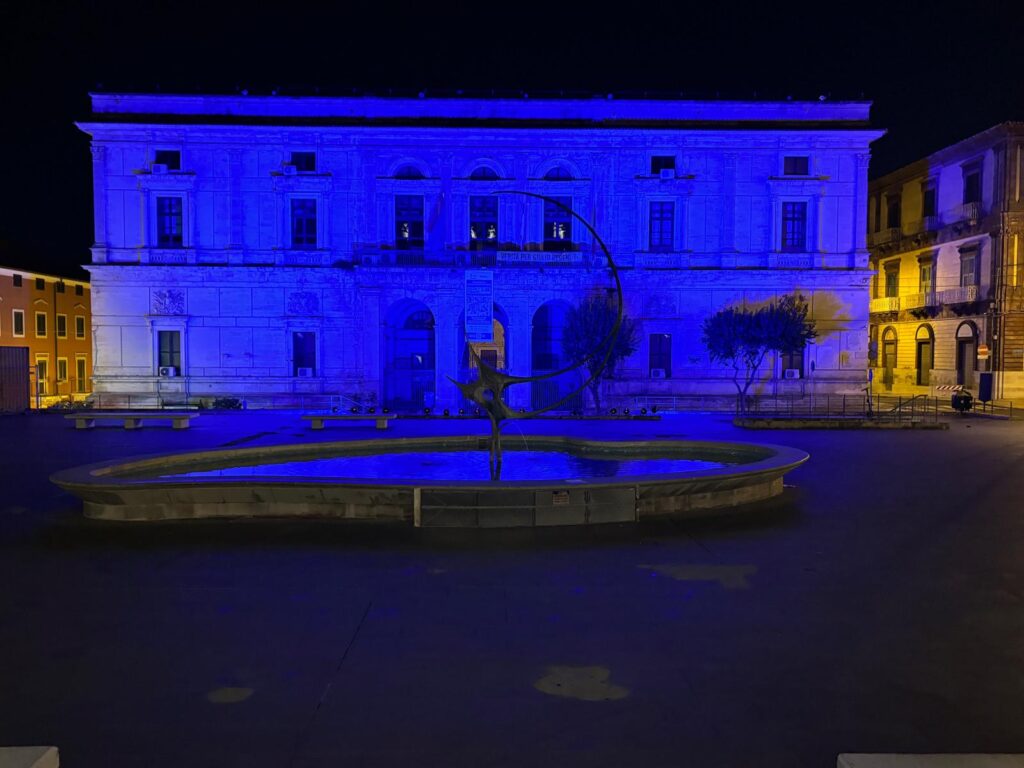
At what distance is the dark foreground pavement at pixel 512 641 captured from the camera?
410cm

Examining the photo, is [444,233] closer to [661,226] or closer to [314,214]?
[314,214]

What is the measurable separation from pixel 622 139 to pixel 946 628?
31.1 metres

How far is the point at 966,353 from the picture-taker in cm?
3884

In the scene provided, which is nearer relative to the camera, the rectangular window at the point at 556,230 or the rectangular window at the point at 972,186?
the rectangular window at the point at 556,230

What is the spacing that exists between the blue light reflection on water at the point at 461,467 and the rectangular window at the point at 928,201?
117ft

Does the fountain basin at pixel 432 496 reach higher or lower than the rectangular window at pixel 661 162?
lower

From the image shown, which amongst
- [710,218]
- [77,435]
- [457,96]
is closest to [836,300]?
[710,218]

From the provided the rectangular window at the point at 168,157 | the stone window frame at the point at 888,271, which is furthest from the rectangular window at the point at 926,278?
the rectangular window at the point at 168,157

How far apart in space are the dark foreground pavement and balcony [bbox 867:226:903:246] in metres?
39.6

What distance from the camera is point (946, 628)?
5.71 meters

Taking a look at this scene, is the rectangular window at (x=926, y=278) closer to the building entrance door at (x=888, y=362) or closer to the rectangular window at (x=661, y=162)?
the building entrance door at (x=888, y=362)

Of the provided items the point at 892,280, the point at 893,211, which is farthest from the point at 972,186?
the point at 892,280

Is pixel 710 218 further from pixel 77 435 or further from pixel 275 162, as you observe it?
pixel 77 435

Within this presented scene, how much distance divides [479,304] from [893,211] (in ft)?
94.1
